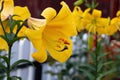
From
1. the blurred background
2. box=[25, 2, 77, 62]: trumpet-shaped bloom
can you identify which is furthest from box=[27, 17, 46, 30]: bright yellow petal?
the blurred background

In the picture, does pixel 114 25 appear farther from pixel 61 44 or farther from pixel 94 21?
pixel 61 44

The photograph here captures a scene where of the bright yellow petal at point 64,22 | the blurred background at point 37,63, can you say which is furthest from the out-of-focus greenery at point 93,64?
the bright yellow petal at point 64,22

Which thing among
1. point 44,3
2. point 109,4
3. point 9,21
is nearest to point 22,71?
point 44,3

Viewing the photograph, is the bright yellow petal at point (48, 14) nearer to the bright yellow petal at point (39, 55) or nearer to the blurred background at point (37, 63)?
the bright yellow petal at point (39, 55)

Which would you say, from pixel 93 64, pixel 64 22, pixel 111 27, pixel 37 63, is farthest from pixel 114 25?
pixel 37 63

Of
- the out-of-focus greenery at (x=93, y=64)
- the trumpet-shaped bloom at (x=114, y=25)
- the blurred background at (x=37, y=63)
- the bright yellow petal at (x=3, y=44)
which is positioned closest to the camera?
the bright yellow petal at (x=3, y=44)

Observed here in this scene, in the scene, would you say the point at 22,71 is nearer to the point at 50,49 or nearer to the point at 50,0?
the point at 50,0
